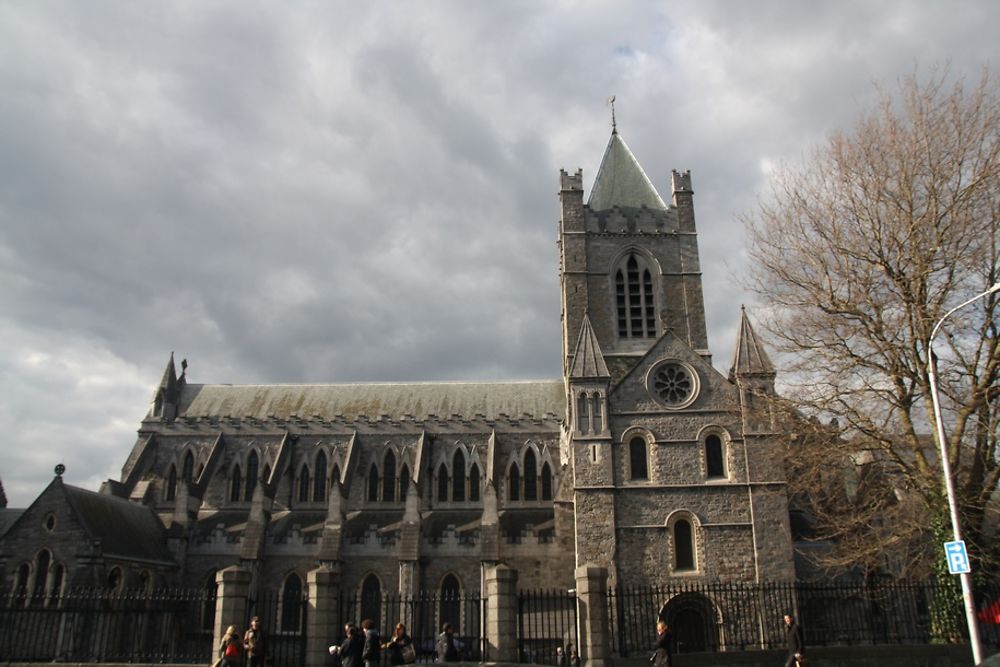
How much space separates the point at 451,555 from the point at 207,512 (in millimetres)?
12914

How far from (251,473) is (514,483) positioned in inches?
509

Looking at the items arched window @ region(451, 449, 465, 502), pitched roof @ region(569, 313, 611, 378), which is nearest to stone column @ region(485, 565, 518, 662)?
pitched roof @ region(569, 313, 611, 378)

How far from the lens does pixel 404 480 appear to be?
36.5 meters

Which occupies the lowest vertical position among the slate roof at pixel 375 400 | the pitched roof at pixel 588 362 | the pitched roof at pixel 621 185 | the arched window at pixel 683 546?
the arched window at pixel 683 546

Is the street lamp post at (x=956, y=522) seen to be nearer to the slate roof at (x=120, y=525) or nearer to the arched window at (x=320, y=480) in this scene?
the slate roof at (x=120, y=525)

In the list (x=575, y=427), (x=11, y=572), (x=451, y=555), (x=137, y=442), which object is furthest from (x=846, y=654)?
(x=137, y=442)

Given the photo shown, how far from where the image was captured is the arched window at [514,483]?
117 ft

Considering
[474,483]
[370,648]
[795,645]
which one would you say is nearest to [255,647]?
[370,648]

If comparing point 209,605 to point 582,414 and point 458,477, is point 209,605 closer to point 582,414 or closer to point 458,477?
point 458,477

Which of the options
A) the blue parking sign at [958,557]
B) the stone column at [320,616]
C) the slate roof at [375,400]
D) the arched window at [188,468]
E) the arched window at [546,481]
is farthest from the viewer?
the slate roof at [375,400]

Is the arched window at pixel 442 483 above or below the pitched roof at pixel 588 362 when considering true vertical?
below

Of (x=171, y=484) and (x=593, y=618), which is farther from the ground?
(x=171, y=484)

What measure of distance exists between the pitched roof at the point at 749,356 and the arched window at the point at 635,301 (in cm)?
622

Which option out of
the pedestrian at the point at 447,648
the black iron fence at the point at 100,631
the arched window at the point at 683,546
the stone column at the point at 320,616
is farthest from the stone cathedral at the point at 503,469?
the stone column at the point at 320,616
